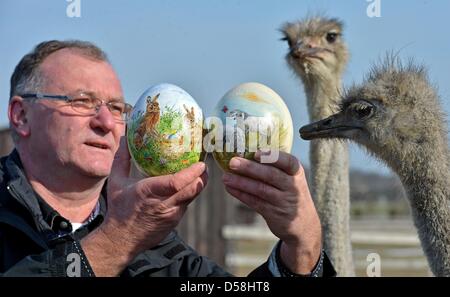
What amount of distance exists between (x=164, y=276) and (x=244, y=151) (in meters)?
0.77

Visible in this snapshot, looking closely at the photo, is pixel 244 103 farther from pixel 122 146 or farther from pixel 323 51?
pixel 323 51

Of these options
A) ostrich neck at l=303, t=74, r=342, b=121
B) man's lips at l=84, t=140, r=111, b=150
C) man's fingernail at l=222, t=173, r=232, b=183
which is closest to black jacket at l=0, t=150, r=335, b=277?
man's lips at l=84, t=140, r=111, b=150

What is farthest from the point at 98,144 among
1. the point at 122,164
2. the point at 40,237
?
the point at 122,164

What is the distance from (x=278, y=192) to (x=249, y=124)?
0.21 meters

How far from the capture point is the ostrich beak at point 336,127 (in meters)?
3.19

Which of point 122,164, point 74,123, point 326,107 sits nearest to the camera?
point 122,164

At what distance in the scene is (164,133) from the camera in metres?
2.36

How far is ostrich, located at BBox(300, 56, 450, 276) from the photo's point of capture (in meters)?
2.85

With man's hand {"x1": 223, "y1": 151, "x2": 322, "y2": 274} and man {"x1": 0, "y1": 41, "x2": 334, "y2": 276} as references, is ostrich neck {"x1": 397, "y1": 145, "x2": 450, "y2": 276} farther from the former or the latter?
man's hand {"x1": 223, "y1": 151, "x2": 322, "y2": 274}

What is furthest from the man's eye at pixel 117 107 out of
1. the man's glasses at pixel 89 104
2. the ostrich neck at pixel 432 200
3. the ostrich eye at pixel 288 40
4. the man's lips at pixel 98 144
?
the ostrich eye at pixel 288 40

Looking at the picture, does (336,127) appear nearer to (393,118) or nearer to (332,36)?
(393,118)

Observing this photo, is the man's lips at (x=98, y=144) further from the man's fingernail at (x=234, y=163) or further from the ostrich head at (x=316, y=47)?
the ostrich head at (x=316, y=47)

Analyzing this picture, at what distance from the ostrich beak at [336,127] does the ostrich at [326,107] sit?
17cm

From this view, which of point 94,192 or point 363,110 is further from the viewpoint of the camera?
point 363,110
